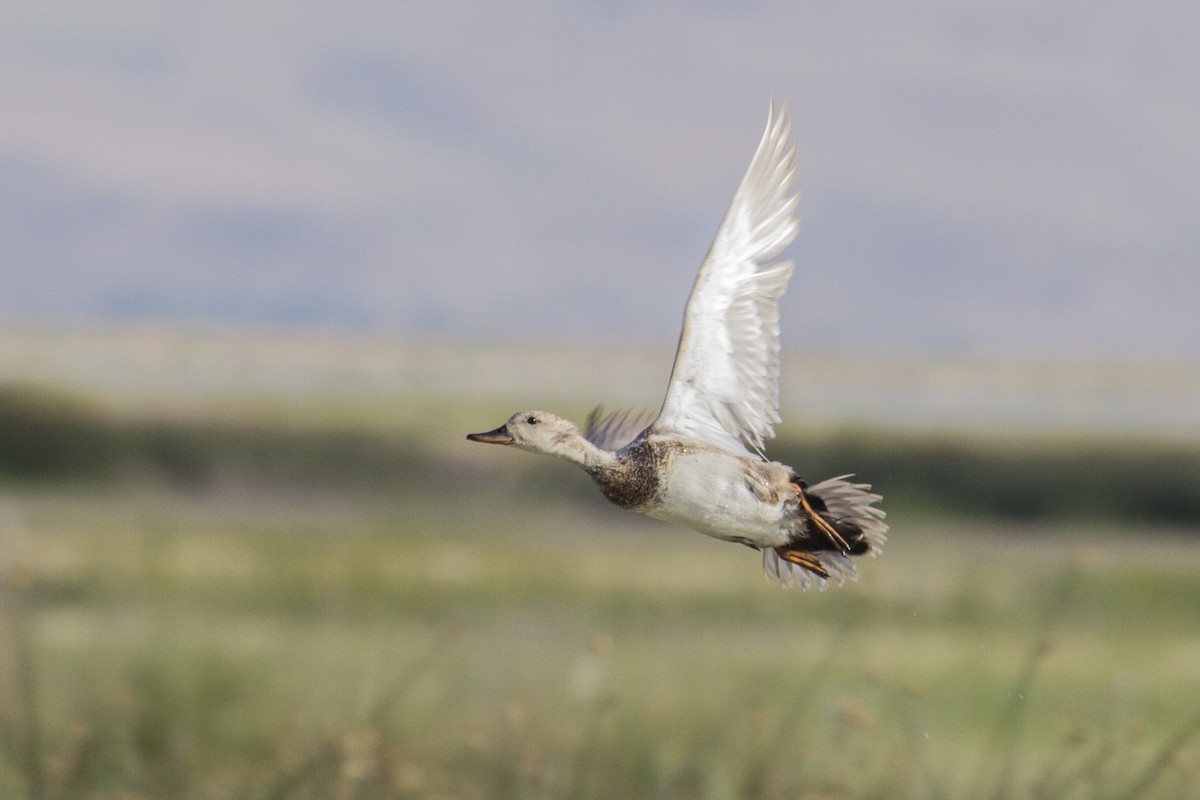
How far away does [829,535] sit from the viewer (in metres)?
4.19

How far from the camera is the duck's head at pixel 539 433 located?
12.6 ft

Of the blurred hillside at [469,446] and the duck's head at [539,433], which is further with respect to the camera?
the blurred hillside at [469,446]

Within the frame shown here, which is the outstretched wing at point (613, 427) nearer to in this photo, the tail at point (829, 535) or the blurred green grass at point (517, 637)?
the tail at point (829, 535)

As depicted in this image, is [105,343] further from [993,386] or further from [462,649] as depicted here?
[462,649]

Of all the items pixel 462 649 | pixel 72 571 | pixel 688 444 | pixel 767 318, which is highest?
pixel 767 318

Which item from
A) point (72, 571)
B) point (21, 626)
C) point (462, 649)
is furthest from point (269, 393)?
point (21, 626)

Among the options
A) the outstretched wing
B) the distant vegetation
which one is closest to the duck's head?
the outstretched wing

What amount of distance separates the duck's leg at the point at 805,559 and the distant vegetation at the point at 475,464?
14166mm

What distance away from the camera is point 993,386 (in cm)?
2778

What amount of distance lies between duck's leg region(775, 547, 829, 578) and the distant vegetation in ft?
46.5

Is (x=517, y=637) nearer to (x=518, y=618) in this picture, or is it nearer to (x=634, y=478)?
(x=518, y=618)

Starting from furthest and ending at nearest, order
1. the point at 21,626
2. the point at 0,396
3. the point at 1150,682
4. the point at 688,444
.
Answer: the point at 0,396, the point at 1150,682, the point at 21,626, the point at 688,444

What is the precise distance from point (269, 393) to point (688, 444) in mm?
18838

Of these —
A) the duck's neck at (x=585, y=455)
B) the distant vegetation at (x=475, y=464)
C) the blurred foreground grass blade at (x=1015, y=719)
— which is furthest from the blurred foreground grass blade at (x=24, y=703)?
the distant vegetation at (x=475, y=464)
